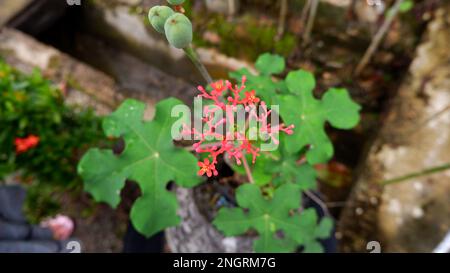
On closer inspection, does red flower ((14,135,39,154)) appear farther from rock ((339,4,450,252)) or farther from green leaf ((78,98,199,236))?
rock ((339,4,450,252))

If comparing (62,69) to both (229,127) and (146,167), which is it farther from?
(229,127)

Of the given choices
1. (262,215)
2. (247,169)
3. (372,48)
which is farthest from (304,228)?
(372,48)

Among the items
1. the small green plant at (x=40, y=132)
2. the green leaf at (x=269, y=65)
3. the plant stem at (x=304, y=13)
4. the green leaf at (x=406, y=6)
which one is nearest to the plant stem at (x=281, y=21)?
the plant stem at (x=304, y=13)

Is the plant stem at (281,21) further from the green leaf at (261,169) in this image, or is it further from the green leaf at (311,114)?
the green leaf at (261,169)
